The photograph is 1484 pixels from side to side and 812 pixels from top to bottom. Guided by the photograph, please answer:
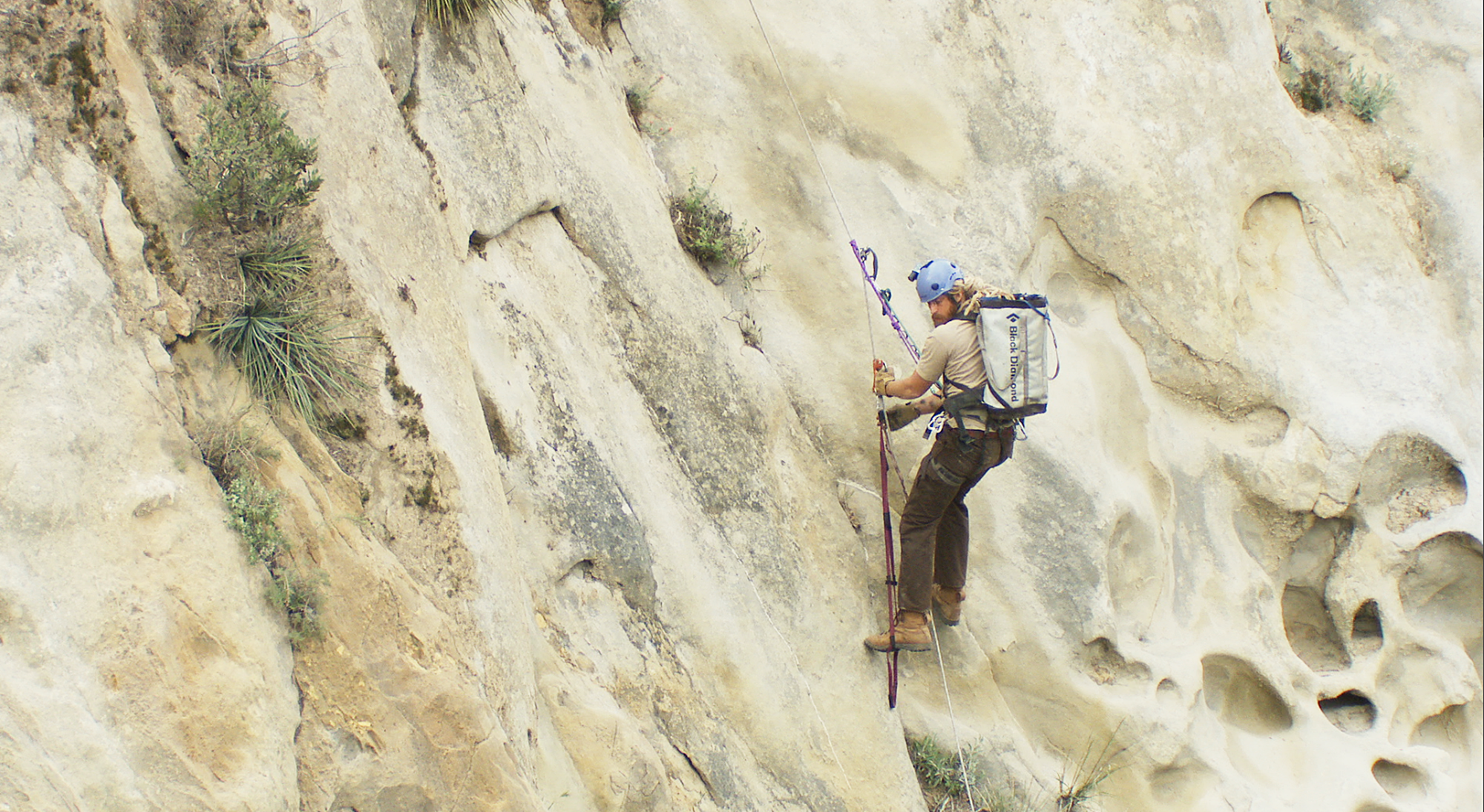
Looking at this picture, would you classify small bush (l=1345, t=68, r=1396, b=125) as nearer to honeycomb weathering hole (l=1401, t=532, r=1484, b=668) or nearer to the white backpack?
honeycomb weathering hole (l=1401, t=532, r=1484, b=668)

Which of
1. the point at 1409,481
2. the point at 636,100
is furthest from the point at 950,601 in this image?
the point at 1409,481

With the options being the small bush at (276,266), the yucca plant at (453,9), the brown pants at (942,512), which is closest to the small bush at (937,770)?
the brown pants at (942,512)

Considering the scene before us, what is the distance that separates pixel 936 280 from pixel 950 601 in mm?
2592

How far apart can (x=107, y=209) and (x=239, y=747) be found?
2.24 m

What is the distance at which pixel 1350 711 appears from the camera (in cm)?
969

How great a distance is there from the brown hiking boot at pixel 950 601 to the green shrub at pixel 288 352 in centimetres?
488

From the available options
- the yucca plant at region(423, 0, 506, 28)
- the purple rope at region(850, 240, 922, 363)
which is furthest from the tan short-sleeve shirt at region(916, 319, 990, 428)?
the yucca plant at region(423, 0, 506, 28)

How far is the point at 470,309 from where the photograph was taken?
605 centimetres

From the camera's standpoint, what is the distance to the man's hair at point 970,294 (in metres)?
7.04

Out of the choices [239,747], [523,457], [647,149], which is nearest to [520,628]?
[523,457]

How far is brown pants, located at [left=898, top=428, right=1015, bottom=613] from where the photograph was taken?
7.25 meters

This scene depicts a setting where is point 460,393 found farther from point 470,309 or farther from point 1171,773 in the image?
point 1171,773

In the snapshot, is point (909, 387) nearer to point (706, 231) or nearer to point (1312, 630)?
point (706, 231)

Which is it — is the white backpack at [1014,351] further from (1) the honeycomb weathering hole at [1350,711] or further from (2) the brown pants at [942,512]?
(1) the honeycomb weathering hole at [1350,711]
